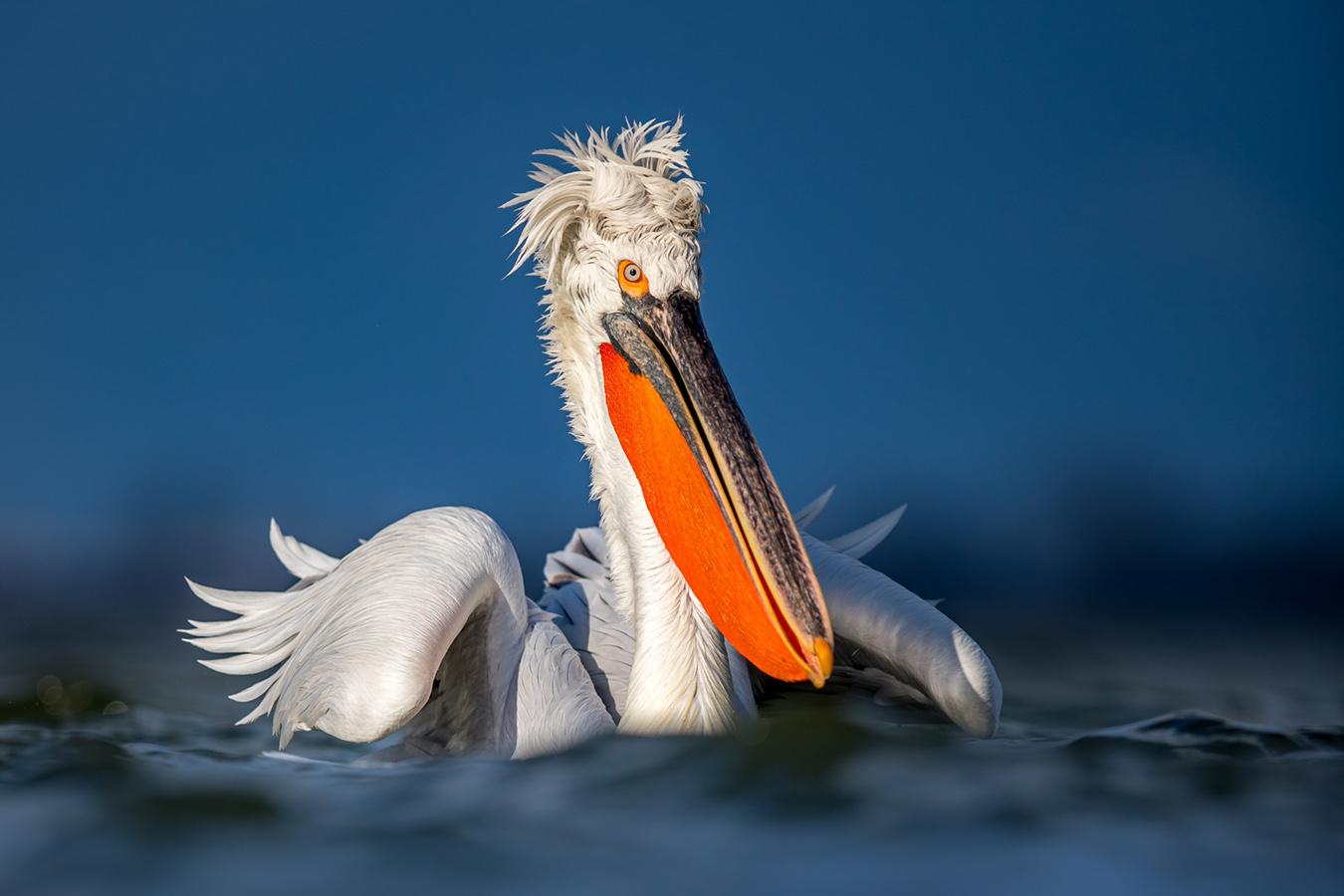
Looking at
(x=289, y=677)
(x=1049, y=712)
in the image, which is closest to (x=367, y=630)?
(x=289, y=677)

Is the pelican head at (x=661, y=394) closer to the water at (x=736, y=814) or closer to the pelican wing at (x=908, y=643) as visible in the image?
the water at (x=736, y=814)

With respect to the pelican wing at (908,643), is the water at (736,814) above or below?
below

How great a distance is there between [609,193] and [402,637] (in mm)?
1447

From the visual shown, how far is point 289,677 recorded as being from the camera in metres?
3.60

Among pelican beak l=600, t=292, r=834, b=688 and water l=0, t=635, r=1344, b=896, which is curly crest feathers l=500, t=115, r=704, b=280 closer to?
pelican beak l=600, t=292, r=834, b=688

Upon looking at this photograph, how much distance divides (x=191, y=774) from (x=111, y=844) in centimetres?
76

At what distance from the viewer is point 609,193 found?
3488 mm

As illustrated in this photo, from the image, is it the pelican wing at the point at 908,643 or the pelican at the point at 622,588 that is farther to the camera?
the pelican wing at the point at 908,643

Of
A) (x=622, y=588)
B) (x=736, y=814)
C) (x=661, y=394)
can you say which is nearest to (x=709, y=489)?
(x=661, y=394)

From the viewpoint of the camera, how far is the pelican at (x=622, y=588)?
3189mm

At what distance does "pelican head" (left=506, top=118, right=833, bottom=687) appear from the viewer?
3090 mm

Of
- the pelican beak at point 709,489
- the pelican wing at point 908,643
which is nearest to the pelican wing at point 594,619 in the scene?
the pelican beak at point 709,489

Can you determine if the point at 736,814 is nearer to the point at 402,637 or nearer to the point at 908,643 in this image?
the point at 402,637

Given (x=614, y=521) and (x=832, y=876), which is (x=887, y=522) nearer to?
(x=614, y=521)
